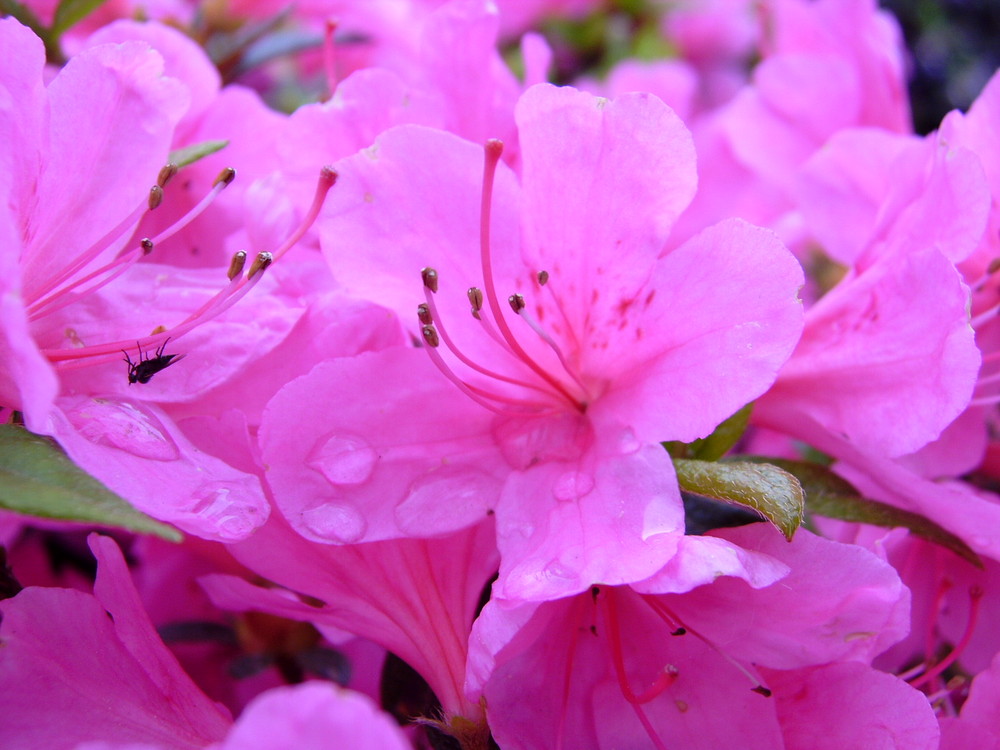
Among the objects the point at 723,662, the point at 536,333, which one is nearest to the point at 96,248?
the point at 536,333

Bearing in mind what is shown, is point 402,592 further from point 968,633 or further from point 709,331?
→ point 968,633

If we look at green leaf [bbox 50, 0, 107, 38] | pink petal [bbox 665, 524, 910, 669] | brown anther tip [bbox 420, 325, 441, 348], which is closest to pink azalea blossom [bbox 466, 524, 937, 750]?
pink petal [bbox 665, 524, 910, 669]

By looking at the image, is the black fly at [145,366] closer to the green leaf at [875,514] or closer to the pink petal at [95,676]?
the pink petal at [95,676]

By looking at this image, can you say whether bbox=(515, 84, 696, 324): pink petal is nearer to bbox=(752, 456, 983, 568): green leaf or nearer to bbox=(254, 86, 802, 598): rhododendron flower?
bbox=(254, 86, 802, 598): rhododendron flower

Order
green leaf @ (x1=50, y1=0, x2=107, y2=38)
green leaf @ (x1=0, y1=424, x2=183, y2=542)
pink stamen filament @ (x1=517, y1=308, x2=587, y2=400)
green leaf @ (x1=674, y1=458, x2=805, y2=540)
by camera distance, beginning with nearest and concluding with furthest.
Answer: green leaf @ (x1=0, y1=424, x2=183, y2=542) → green leaf @ (x1=674, y1=458, x2=805, y2=540) → pink stamen filament @ (x1=517, y1=308, x2=587, y2=400) → green leaf @ (x1=50, y1=0, x2=107, y2=38)

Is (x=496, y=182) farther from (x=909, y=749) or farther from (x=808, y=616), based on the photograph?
(x=909, y=749)

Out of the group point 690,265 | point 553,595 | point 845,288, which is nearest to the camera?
point 553,595

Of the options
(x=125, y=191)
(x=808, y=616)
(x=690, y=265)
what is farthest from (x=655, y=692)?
(x=125, y=191)

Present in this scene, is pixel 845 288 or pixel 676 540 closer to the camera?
pixel 676 540
